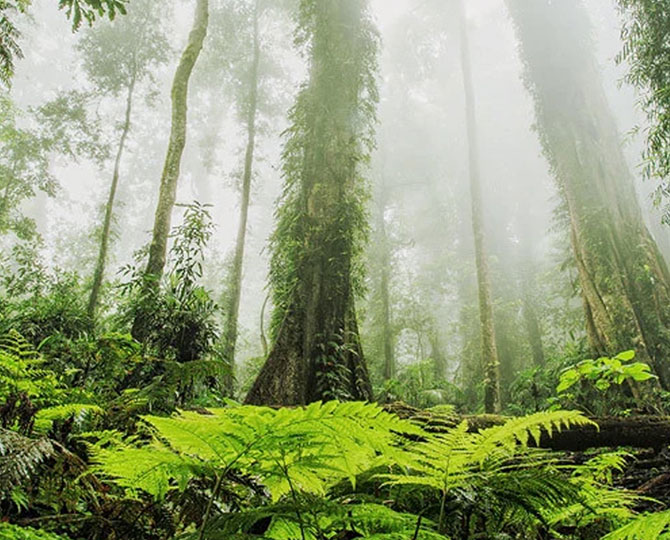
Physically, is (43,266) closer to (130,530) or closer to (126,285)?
(126,285)

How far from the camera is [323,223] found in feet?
18.3

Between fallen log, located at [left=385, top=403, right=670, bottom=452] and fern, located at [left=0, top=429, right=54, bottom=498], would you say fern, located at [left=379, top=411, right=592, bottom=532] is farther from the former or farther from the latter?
fallen log, located at [left=385, top=403, right=670, bottom=452]

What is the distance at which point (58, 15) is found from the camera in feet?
152

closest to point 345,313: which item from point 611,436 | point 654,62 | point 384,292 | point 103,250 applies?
point 611,436

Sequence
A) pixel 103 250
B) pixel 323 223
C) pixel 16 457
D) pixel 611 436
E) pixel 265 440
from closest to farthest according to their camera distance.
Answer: pixel 265 440
pixel 16 457
pixel 611 436
pixel 323 223
pixel 103 250

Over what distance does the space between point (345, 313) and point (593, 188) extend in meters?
5.46

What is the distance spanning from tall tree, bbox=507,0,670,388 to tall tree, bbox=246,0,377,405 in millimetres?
4005

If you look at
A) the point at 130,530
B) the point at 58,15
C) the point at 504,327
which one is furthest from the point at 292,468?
the point at 58,15

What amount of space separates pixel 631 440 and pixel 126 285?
553 centimetres

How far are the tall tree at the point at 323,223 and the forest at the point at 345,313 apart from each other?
0.03 metres

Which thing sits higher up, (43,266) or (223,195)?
(223,195)

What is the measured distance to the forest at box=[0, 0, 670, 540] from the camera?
0.83 meters

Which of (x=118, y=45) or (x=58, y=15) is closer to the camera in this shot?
(x=118, y=45)

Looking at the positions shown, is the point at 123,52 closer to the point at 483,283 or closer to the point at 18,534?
Result: the point at 483,283
